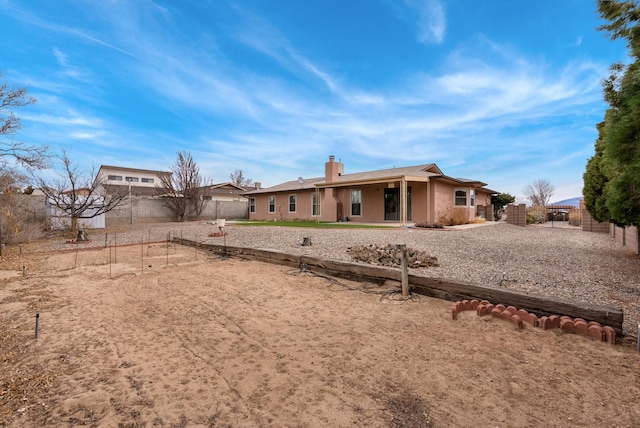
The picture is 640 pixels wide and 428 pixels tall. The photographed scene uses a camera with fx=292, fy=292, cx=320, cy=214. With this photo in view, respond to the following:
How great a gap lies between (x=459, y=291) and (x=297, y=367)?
257 centimetres

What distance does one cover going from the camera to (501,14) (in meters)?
9.47

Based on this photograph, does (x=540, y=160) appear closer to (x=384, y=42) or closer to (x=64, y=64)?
(x=384, y=42)

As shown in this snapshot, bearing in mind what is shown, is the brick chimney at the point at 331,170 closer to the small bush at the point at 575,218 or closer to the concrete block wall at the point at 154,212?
the concrete block wall at the point at 154,212

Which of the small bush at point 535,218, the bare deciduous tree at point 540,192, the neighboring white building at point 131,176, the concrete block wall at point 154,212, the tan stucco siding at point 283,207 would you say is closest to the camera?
the small bush at point 535,218

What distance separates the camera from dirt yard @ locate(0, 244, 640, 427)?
195 centimetres

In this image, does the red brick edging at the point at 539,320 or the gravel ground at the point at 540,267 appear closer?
the red brick edging at the point at 539,320

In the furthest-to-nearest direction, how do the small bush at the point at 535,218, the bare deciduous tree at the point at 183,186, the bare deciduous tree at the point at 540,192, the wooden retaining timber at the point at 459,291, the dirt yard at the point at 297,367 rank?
the bare deciduous tree at the point at 540,192 < the bare deciduous tree at the point at 183,186 < the small bush at the point at 535,218 < the wooden retaining timber at the point at 459,291 < the dirt yard at the point at 297,367

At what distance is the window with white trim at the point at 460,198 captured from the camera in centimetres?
1728

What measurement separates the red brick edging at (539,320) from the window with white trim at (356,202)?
15241 mm

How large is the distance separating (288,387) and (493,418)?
142cm

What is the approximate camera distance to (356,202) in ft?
62.4

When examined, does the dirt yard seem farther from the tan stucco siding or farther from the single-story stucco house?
the tan stucco siding

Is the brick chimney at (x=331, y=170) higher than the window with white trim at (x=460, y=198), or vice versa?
the brick chimney at (x=331, y=170)

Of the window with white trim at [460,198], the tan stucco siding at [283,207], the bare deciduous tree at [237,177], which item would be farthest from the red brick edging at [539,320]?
the bare deciduous tree at [237,177]
